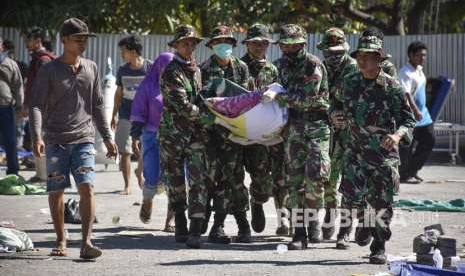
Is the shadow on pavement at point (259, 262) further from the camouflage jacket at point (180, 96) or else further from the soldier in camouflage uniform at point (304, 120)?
the camouflage jacket at point (180, 96)

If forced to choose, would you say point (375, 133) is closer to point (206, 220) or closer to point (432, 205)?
point (206, 220)

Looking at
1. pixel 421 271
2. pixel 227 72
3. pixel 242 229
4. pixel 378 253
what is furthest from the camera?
pixel 242 229

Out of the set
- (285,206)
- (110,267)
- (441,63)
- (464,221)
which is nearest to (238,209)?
(285,206)

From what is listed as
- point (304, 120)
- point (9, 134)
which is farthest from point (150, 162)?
point (9, 134)

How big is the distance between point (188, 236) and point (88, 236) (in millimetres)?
1330

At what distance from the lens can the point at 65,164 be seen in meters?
9.79

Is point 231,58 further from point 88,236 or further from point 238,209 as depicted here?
point 88,236

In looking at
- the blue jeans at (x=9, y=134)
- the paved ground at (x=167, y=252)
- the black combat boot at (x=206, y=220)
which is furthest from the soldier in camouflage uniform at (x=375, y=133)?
the blue jeans at (x=9, y=134)

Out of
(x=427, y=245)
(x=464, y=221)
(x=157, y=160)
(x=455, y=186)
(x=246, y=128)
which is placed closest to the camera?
(x=427, y=245)

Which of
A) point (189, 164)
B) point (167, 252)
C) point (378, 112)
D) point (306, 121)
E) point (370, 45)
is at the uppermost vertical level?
point (370, 45)

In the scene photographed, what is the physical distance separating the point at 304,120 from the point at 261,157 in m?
0.77

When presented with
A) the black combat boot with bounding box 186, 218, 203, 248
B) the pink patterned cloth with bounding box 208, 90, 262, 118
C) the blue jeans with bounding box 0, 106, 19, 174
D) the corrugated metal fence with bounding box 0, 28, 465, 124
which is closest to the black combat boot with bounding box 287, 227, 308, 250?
the black combat boot with bounding box 186, 218, 203, 248

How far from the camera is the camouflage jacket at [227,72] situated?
10.7m

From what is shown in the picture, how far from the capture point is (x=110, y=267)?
9438 millimetres
